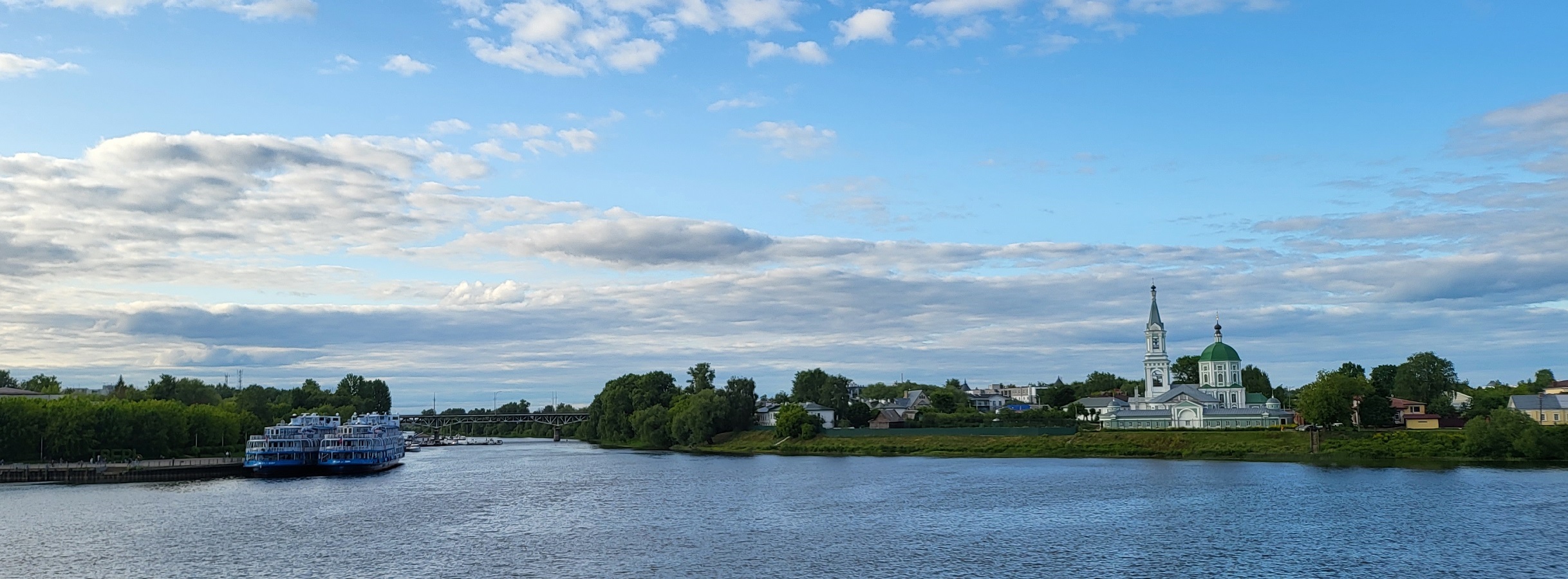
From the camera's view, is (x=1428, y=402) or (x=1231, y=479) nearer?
(x=1231, y=479)

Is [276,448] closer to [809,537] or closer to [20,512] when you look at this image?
[20,512]

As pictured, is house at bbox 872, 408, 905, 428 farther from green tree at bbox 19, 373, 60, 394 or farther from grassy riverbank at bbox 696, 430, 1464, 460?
green tree at bbox 19, 373, 60, 394

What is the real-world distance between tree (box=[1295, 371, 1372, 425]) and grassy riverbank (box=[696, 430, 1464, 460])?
2.10 metres

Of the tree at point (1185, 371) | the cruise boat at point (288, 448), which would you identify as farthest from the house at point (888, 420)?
the cruise boat at point (288, 448)

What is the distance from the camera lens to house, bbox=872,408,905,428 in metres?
163

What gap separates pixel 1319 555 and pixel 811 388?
473 ft

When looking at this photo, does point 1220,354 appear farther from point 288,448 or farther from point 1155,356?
point 288,448

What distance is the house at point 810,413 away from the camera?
543 feet

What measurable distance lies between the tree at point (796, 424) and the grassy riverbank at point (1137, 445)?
1.50 m

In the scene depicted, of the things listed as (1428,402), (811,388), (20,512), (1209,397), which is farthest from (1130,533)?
(811,388)

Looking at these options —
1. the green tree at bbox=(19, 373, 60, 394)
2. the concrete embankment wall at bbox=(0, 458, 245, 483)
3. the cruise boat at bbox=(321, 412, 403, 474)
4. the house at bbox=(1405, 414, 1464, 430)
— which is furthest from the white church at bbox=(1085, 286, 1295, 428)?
the green tree at bbox=(19, 373, 60, 394)

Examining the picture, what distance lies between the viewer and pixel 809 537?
5838 cm

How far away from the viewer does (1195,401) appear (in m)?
145

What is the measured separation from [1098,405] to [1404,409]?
1837 inches
